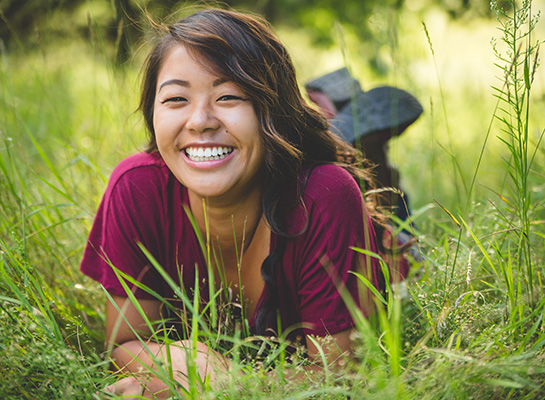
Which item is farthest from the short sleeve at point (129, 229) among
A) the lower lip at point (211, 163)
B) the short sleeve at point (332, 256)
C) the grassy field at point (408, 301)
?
the short sleeve at point (332, 256)

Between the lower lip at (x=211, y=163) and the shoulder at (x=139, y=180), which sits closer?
the lower lip at (x=211, y=163)

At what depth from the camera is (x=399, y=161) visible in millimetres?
3396

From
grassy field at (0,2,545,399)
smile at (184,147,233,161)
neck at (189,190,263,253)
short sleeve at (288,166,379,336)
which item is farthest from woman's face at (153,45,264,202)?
grassy field at (0,2,545,399)

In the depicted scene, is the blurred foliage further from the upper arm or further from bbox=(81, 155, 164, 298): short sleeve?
the upper arm

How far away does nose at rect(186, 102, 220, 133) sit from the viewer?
152 cm

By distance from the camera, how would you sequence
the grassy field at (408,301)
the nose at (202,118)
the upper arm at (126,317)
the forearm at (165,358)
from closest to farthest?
the grassy field at (408,301), the forearm at (165,358), the nose at (202,118), the upper arm at (126,317)

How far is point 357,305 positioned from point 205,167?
61 centimetres

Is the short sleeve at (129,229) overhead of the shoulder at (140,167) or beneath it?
beneath

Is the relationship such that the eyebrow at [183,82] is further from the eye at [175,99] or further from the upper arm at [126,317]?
the upper arm at [126,317]

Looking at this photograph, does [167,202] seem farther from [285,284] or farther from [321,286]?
[321,286]

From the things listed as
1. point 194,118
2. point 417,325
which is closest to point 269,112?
point 194,118

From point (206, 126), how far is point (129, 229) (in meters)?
0.45

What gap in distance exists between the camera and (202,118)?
1521 mm

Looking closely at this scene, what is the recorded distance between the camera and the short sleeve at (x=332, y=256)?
61.1 inches
